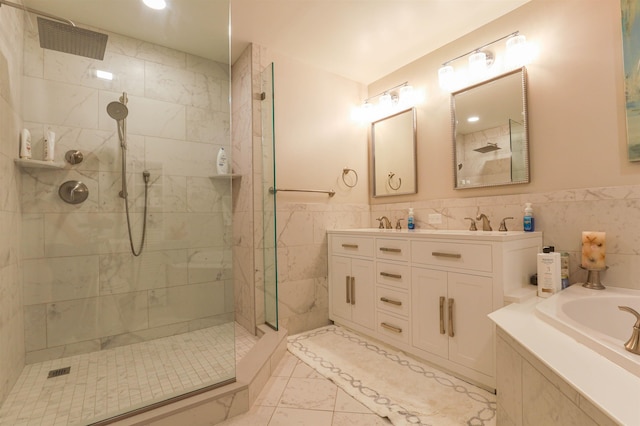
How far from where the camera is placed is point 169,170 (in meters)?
2.10

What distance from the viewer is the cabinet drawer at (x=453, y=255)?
62.0 inches

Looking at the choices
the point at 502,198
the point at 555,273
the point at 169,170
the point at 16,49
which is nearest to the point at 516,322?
the point at 555,273

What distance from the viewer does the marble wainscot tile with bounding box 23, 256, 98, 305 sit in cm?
178

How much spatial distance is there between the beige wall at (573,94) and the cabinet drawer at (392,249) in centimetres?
74

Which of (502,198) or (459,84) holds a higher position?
(459,84)

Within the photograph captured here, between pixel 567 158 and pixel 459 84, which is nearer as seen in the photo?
pixel 567 158

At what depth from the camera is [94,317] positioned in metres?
1.94

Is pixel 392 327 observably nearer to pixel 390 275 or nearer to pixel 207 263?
pixel 390 275

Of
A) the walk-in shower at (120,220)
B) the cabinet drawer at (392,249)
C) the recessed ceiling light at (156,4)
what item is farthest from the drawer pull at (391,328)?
the recessed ceiling light at (156,4)

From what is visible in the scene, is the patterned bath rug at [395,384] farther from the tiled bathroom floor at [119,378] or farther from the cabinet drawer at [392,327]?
the tiled bathroom floor at [119,378]

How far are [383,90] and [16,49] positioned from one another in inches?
106

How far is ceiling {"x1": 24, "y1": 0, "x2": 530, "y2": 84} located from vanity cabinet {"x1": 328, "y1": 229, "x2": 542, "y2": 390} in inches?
59.8

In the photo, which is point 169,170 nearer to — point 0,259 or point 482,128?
point 0,259

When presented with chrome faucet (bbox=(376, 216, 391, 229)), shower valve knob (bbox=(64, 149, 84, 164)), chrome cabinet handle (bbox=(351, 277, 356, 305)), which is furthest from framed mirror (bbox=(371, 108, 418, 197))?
shower valve knob (bbox=(64, 149, 84, 164))
